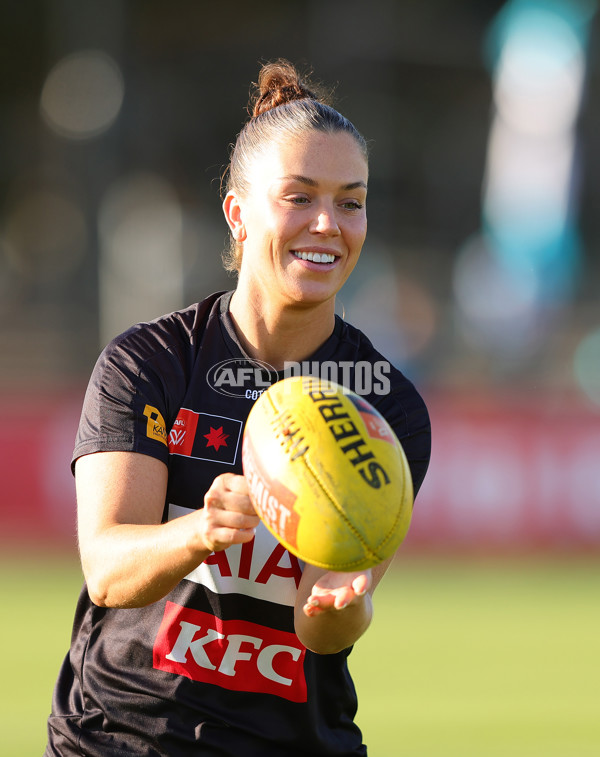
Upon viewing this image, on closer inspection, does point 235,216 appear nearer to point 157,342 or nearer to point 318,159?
point 318,159

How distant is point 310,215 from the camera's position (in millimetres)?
3070

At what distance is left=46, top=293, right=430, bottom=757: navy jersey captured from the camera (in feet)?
9.71

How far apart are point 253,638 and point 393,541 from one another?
741 mm

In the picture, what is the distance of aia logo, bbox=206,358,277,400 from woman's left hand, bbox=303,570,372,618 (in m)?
0.64

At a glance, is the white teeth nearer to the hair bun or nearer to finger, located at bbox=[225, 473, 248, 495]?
the hair bun

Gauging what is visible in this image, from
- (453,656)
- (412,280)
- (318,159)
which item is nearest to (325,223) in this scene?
(318,159)

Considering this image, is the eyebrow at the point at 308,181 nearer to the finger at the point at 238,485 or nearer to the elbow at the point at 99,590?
the finger at the point at 238,485

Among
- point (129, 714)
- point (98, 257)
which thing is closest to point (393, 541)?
point (129, 714)

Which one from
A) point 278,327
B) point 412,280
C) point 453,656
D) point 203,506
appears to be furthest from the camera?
point 412,280

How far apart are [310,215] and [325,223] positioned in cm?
6

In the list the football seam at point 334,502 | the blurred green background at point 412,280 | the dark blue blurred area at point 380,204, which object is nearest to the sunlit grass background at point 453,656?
the blurred green background at point 412,280

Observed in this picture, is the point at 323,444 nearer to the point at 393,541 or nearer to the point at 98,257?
the point at 393,541

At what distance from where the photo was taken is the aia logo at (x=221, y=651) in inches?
118

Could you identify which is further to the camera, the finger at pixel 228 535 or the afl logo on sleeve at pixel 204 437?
the afl logo on sleeve at pixel 204 437
